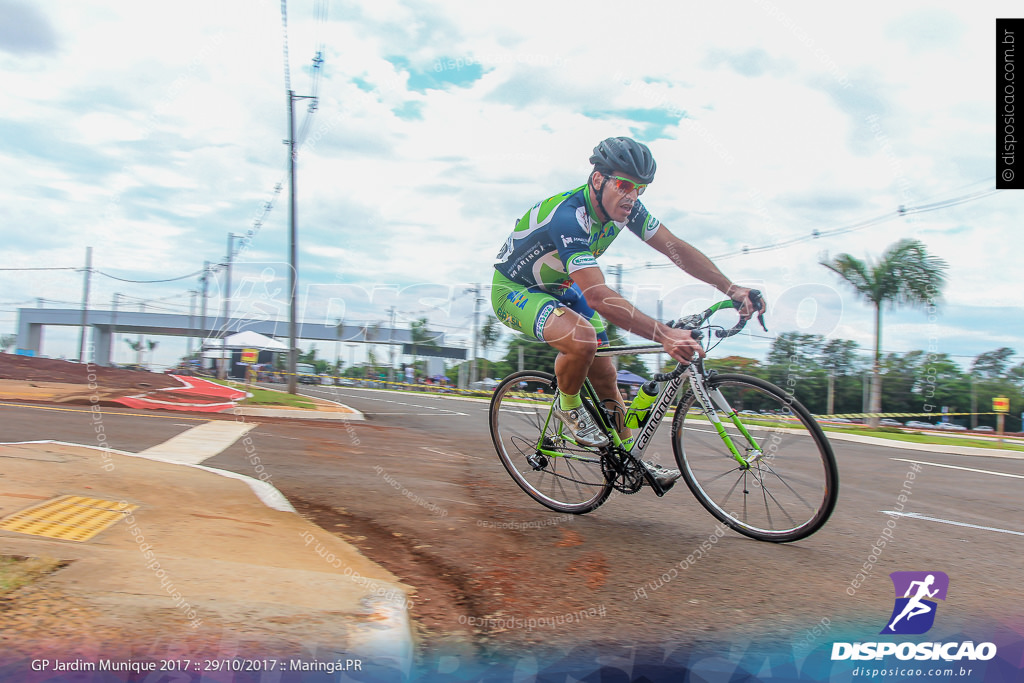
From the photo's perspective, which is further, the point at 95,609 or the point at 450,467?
the point at 450,467

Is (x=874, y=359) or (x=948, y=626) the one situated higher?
(x=874, y=359)

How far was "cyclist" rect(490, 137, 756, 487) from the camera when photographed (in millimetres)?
3326

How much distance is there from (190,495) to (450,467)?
2587mm

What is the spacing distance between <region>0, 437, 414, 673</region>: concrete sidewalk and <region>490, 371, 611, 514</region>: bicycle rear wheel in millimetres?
1508

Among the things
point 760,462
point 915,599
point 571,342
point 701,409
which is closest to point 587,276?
point 571,342

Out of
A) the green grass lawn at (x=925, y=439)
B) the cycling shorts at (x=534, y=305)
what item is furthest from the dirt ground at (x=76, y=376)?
the green grass lawn at (x=925, y=439)

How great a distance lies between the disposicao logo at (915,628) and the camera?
6.79ft

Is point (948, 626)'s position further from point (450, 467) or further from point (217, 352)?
point (217, 352)

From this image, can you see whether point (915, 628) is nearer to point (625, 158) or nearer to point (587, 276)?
point (587, 276)

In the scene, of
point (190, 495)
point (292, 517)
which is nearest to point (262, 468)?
point (190, 495)

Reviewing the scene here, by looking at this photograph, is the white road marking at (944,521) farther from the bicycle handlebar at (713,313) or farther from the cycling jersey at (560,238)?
the cycling jersey at (560,238)

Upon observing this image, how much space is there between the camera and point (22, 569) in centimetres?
212

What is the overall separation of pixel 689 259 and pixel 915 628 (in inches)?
82.5

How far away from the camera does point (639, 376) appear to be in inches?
147
